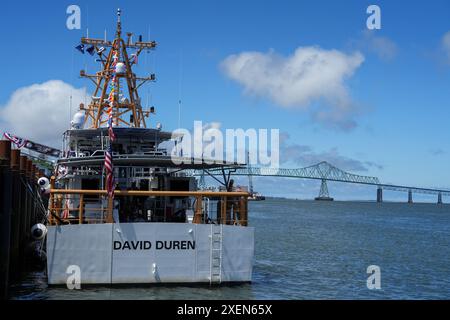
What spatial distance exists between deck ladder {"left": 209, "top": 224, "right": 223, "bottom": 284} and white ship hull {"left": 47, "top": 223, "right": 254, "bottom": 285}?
79 millimetres

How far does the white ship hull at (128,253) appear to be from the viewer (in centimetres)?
1609

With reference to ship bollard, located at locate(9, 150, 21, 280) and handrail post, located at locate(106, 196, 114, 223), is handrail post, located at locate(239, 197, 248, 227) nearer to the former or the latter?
handrail post, located at locate(106, 196, 114, 223)

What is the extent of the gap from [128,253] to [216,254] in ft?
8.08

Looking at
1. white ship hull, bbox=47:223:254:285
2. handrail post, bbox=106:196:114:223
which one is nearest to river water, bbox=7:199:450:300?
white ship hull, bbox=47:223:254:285

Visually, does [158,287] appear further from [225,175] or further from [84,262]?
[225,175]

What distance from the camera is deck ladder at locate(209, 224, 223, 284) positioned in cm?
1666

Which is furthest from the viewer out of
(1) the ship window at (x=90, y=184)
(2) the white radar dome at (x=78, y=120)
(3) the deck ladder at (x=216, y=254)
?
(2) the white radar dome at (x=78, y=120)

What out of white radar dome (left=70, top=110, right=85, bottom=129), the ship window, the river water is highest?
white radar dome (left=70, top=110, right=85, bottom=129)

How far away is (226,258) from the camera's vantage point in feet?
55.3

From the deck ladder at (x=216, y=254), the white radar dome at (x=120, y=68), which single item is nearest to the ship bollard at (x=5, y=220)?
the deck ladder at (x=216, y=254)

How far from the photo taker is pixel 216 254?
16.7 meters

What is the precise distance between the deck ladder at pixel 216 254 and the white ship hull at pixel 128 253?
79 mm

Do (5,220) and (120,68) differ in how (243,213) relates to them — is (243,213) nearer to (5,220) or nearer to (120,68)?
(5,220)

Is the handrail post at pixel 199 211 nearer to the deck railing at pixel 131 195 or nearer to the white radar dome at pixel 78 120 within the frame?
the deck railing at pixel 131 195
